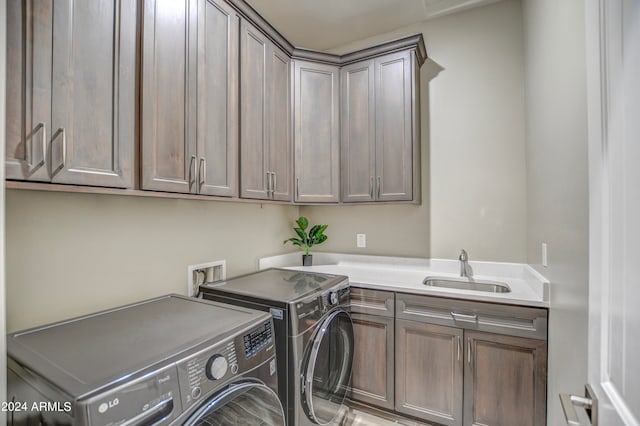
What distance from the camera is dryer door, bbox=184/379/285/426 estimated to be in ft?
3.04

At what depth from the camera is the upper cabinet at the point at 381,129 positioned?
2.25 meters

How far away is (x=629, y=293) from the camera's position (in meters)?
0.52

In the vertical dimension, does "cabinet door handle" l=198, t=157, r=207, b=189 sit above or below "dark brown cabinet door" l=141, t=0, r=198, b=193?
below

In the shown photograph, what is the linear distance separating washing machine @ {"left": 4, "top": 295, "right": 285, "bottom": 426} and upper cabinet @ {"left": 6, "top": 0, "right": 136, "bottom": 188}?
553mm

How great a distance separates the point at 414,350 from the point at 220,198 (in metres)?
1.50

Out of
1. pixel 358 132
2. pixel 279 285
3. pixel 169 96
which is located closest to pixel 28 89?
pixel 169 96

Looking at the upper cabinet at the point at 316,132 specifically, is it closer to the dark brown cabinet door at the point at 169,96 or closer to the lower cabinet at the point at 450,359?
the lower cabinet at the point at 450,359

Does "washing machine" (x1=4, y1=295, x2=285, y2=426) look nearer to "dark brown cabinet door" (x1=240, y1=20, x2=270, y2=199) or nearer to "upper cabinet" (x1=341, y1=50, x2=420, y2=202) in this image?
"dark brown cabinet door" (x1=240, y1=20, x2=270, y2=199)

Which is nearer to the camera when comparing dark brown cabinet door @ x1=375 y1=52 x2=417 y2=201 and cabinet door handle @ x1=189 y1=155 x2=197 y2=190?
cabinet door handle @ x1=189 y1=155 x2=197 y2=190

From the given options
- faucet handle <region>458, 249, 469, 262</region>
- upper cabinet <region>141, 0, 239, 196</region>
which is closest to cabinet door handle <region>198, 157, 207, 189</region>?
upper cabinet <region>141, 0, 239, 196</region>

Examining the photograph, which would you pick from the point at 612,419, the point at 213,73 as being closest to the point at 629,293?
the point at 612,419

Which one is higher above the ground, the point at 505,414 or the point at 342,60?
the point at 342,60

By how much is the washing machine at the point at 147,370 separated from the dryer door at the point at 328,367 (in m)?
0.29

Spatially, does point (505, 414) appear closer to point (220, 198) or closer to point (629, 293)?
point (629, 293)
